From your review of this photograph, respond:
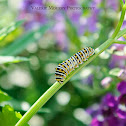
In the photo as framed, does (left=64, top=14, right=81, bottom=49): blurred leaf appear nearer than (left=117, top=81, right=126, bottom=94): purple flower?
No

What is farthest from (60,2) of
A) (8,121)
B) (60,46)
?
(8,121)

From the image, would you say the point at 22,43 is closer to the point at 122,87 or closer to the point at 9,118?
the point at 122,87

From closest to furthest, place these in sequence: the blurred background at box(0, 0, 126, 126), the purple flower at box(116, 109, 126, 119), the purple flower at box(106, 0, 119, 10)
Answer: the purple flower at box(116, 109, 126, 119) < the blurred background at box(0, 0, 126, 126) < the purple flower at box(106, 0, 119, 10)

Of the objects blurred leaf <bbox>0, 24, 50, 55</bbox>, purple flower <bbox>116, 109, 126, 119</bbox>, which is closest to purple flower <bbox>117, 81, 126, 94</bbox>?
purple flower <bbox>116, 109, 126, 119</bbox>

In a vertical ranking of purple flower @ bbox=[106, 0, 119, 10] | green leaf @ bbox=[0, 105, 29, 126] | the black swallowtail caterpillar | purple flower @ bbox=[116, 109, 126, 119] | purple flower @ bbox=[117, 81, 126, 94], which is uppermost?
purple flower @ bbox=[106, 0, 119, 10]

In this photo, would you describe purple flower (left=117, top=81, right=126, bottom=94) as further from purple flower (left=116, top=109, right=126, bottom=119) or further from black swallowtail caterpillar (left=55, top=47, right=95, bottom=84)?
black swallowtail caterpillar (left=55, top=47, right=95, bottom=84)

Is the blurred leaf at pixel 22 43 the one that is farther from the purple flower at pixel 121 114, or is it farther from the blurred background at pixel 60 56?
the purple flower at pixel 121 114

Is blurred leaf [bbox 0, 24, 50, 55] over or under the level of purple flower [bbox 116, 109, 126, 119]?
over

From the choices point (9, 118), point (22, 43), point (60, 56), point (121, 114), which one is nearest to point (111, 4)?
point (60, 56)

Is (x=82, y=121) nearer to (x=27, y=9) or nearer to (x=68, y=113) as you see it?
(x=68, y=113)

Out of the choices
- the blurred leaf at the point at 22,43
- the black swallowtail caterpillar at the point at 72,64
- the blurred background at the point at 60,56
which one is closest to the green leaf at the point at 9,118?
the black swallowtail caterpillar at the point at 72,64
